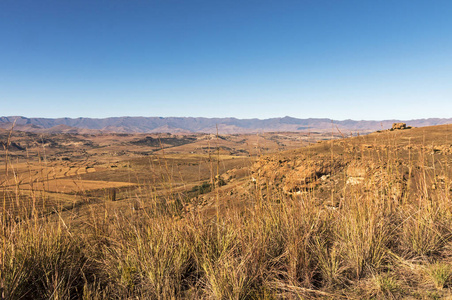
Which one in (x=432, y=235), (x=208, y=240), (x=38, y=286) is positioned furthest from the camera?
(x=432, y=235)

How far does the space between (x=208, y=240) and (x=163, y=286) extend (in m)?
0.58

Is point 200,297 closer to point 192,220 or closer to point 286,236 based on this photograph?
point 192,220

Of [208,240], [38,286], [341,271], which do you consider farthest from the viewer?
[208,240]

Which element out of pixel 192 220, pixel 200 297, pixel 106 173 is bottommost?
pixel 106 173

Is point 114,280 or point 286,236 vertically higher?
point 286,236

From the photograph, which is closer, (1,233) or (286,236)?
(1,233)

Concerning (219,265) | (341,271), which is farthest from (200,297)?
(341,271)

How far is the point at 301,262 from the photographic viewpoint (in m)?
2.12

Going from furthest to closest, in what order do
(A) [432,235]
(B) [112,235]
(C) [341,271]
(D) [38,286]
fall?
(B) [112,235]
(A) [432,235]
(C) [341,271]
(D) [38,286]

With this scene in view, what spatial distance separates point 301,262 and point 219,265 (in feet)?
2.42

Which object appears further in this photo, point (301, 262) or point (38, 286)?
point (301, 262)

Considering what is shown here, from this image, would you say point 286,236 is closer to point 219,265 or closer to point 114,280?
point 219,265

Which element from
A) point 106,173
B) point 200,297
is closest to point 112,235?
point 200,297

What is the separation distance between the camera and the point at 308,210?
8.86 ft
